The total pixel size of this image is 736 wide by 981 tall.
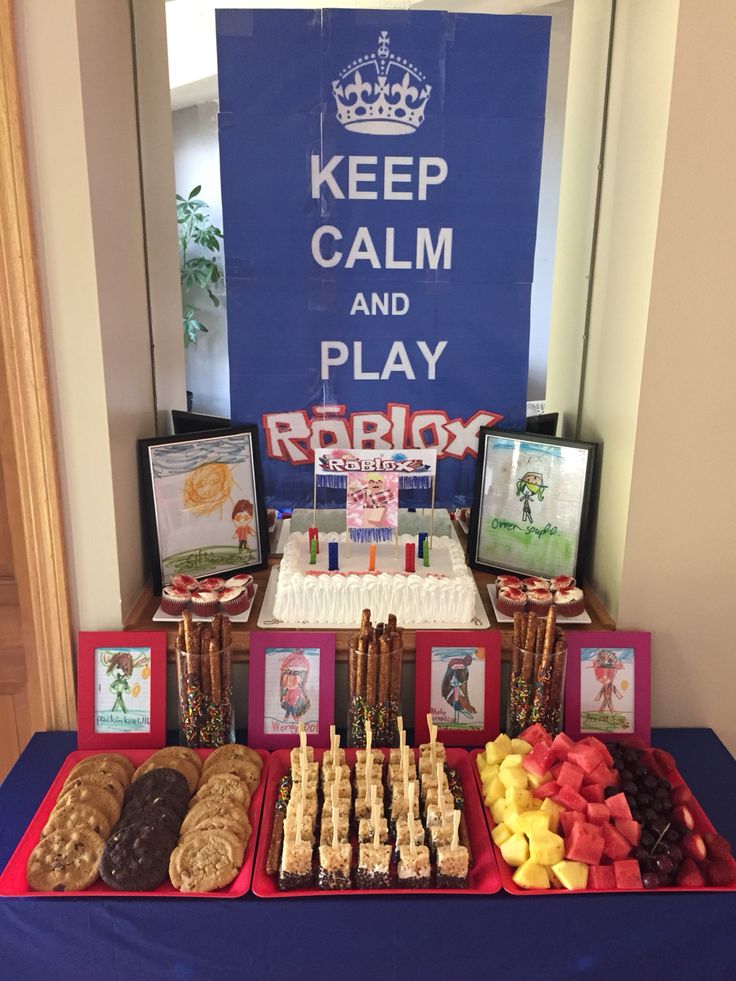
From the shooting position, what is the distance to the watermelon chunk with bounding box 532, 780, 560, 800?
1535mm

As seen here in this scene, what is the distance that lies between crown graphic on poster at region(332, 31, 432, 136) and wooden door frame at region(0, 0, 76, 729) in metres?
0.78

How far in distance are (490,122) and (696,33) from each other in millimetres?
551

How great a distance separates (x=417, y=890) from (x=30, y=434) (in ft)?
4.01

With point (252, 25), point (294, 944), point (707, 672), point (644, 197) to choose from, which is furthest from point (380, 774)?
point (252, 25)

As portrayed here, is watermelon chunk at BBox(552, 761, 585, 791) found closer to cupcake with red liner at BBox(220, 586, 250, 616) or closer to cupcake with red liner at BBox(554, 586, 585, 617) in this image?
cupcake with red liner at BBox(554, 586, 585, 617)

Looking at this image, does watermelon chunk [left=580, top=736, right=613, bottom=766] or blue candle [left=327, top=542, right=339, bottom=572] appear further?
blue candle [left=327, top=542, right=339, bottom=572]

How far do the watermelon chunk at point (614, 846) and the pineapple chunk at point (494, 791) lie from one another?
0.21 m

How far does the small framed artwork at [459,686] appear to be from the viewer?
1844mm

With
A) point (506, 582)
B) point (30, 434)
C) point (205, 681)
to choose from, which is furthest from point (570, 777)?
point (30, 434)

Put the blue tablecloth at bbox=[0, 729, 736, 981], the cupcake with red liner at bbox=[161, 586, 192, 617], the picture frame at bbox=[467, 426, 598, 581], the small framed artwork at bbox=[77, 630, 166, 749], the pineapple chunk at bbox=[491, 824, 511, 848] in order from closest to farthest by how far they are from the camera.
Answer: the blue tablecloth at bbox=[0, 729, 736, 981], the pineapple chunk at bbox=[491, 824, 511, 848], the small framed artwork at bbox=[77, 630, 166, 749], the cupcake with red liner at bbox=[161, 586, 192, 617], the picture frame at bbox=[467, 426, 598, 581]

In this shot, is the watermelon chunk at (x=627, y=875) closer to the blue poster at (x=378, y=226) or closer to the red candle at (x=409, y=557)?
the red candle at (x=409, y=557)

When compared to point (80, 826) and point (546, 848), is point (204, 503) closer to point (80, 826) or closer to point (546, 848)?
point (80, 826)

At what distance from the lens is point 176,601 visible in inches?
76.0

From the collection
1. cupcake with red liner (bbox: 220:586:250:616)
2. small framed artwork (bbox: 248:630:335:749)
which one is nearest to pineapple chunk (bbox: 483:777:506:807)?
small framed artwork (bbox: 248:630:335:749)
